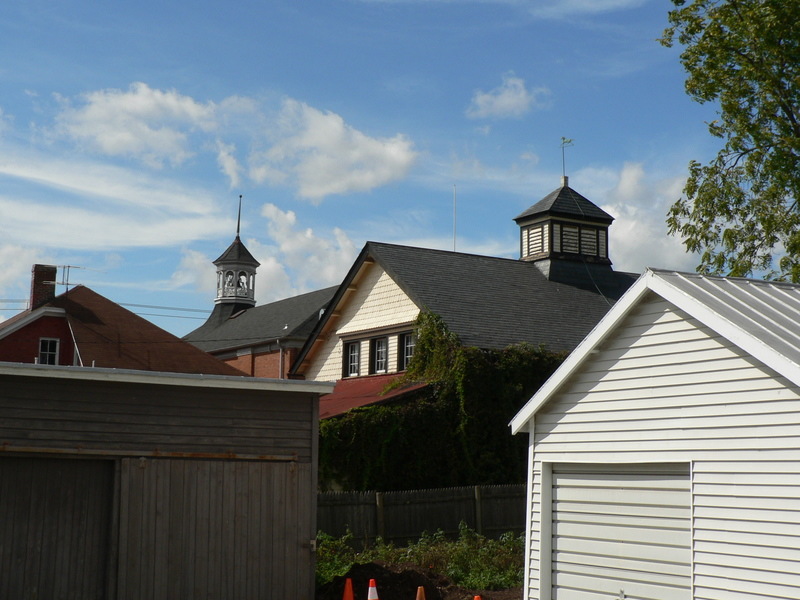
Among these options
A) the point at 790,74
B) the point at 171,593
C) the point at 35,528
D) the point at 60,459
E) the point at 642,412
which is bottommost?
the point at 171,593

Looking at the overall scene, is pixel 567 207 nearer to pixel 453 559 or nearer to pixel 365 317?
pixel 365 317

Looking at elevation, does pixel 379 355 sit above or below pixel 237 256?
below

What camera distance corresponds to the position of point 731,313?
33.3 feet

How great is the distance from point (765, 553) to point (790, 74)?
58.2 feet

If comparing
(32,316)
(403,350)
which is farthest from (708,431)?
(32,316)

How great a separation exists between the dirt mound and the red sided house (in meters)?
22.0

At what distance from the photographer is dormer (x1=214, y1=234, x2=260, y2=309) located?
205 feet

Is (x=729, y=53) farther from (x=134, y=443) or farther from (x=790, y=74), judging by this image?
(x=134, y=443)

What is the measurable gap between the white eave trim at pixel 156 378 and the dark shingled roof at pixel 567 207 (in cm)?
2217

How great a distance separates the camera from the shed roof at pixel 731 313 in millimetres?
9414

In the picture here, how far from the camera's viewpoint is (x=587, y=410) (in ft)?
38.9

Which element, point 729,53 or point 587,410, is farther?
point 729,53

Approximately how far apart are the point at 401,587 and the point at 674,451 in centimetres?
651

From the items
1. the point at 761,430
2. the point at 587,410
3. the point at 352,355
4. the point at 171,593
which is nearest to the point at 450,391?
the point at 352,355
